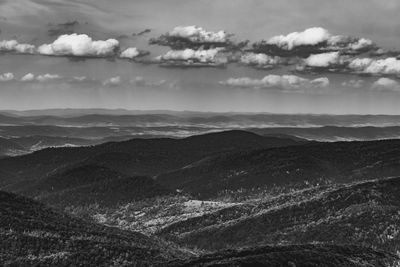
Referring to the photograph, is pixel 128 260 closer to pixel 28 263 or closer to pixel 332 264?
pixel 28 263

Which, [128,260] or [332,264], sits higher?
[332,264]

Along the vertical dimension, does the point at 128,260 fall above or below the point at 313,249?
below

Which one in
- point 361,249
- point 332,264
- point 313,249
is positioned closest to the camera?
point 332,264

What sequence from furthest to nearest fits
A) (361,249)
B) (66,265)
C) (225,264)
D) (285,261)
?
(66,265) < (361,249) < (285,261) < (225,264)

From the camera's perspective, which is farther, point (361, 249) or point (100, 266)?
point (100, 266)

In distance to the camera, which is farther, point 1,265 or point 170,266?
point 1,265

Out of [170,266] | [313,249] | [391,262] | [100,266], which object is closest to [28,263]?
[100,266]

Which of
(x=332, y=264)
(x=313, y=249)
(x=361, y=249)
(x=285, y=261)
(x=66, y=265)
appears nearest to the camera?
(x=285, y=261)

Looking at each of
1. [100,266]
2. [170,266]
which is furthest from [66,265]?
[170,266]

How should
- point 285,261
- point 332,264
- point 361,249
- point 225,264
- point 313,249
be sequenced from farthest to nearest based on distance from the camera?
point 361,249, point 313,249, point 332,264, point 285,261, point 225,264

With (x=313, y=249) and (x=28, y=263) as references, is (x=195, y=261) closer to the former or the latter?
(x=313, y=249)
